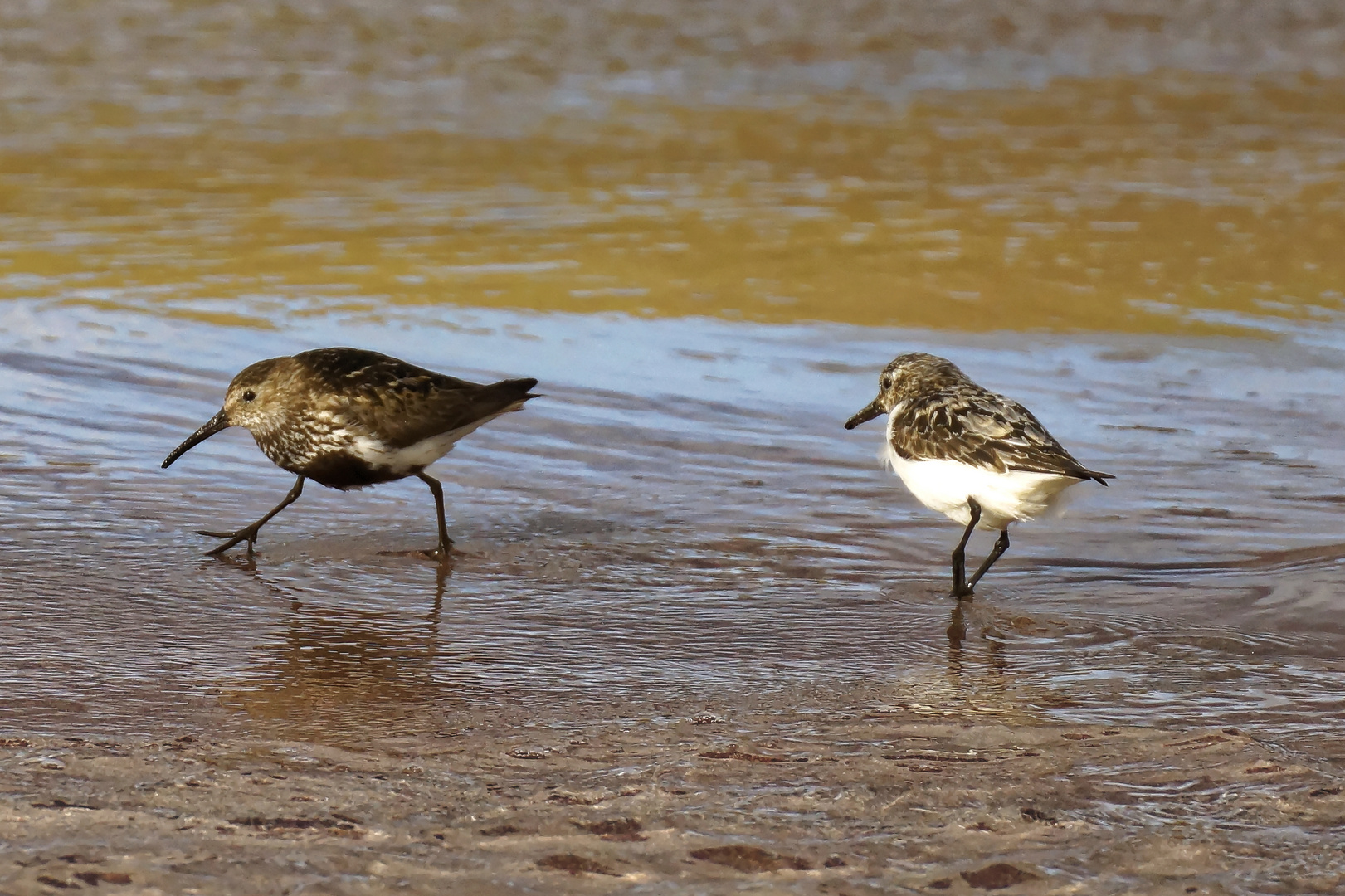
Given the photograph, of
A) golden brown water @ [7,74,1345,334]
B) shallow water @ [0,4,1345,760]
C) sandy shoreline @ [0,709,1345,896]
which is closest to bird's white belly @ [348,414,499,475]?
shallow water @ [0,4,1345,760]

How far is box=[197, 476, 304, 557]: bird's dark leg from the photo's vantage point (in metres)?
7.08

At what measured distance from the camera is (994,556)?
22.5 feet

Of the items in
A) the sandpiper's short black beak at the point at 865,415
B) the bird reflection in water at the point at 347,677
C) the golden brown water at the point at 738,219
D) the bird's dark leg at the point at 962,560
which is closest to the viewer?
the bird reflection in water at the point at 347,677

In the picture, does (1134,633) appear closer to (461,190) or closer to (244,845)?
(244,845)

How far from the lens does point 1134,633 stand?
6246 millimetres

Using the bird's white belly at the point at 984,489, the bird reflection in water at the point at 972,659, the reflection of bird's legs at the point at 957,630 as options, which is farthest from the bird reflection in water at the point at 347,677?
the bird's white belly at the point at 984,489

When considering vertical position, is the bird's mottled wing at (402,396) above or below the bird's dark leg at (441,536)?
above

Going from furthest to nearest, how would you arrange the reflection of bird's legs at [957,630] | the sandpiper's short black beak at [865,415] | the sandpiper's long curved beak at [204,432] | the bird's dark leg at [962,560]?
the sandpiper's short black beak at [865,415] → the sandpiper's long curved beak at [204,432] → the bird's dark leg at [962,560] → the reflection of bird's legs at [957,630]

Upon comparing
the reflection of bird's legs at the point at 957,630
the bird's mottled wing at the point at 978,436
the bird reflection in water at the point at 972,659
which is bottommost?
the reflection of bird's legs at the point at 957,630

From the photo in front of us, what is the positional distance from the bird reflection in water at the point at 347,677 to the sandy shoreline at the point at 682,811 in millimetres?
212

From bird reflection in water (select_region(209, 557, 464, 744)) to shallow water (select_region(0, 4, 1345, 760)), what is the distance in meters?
0.02

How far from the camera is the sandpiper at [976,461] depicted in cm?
650

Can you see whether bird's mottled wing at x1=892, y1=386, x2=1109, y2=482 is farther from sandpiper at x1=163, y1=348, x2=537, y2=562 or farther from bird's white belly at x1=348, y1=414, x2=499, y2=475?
bird's white belly at x1=348, y1=414, x2=499, y2=475

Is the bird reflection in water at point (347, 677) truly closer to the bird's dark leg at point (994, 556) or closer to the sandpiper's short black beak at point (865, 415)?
the bird's dark leg at point (994, 556)
